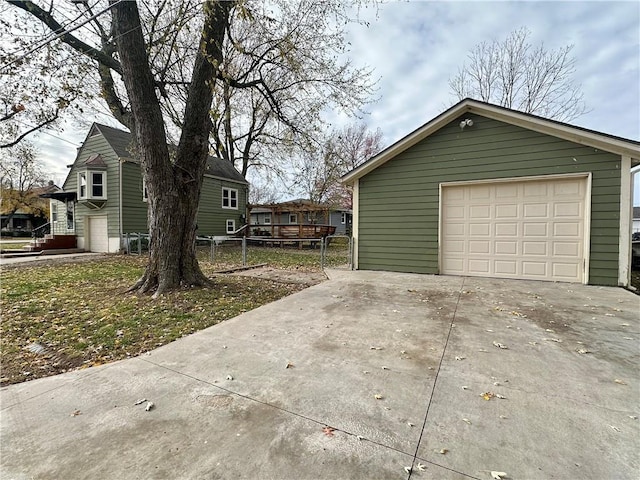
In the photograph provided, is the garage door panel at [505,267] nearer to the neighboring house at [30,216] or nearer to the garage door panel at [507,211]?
the garage door panel at [507,211]

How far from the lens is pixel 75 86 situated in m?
6.48

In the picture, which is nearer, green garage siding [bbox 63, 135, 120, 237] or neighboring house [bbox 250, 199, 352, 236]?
green garage siding [bbox 63, 135, 120, 237]

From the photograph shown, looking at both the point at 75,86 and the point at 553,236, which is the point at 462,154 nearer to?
the point at 553,236

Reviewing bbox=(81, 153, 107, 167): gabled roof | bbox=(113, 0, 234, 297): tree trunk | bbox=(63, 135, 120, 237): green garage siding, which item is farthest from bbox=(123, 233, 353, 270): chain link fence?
bbox=(113, 0, 234, 297): tree trunk

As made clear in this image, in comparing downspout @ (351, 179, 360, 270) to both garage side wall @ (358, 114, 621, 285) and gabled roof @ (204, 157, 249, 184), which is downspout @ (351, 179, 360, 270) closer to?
garage side wall @ (358, 114, 621, 285)

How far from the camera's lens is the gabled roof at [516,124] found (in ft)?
18.6

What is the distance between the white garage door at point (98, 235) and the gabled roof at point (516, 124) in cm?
1193

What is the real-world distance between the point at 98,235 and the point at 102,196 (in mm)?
1963

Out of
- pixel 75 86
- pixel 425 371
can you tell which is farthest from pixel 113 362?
pixel 75 86

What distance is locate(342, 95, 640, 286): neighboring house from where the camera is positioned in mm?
5930

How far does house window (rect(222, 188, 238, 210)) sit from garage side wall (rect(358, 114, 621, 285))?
40.3 feet

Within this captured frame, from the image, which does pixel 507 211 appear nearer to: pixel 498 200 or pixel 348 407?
pixel 498 200

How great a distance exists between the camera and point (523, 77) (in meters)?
14.6

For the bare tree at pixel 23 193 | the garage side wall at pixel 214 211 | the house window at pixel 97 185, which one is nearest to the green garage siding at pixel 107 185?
the house window at pixel 97 185
